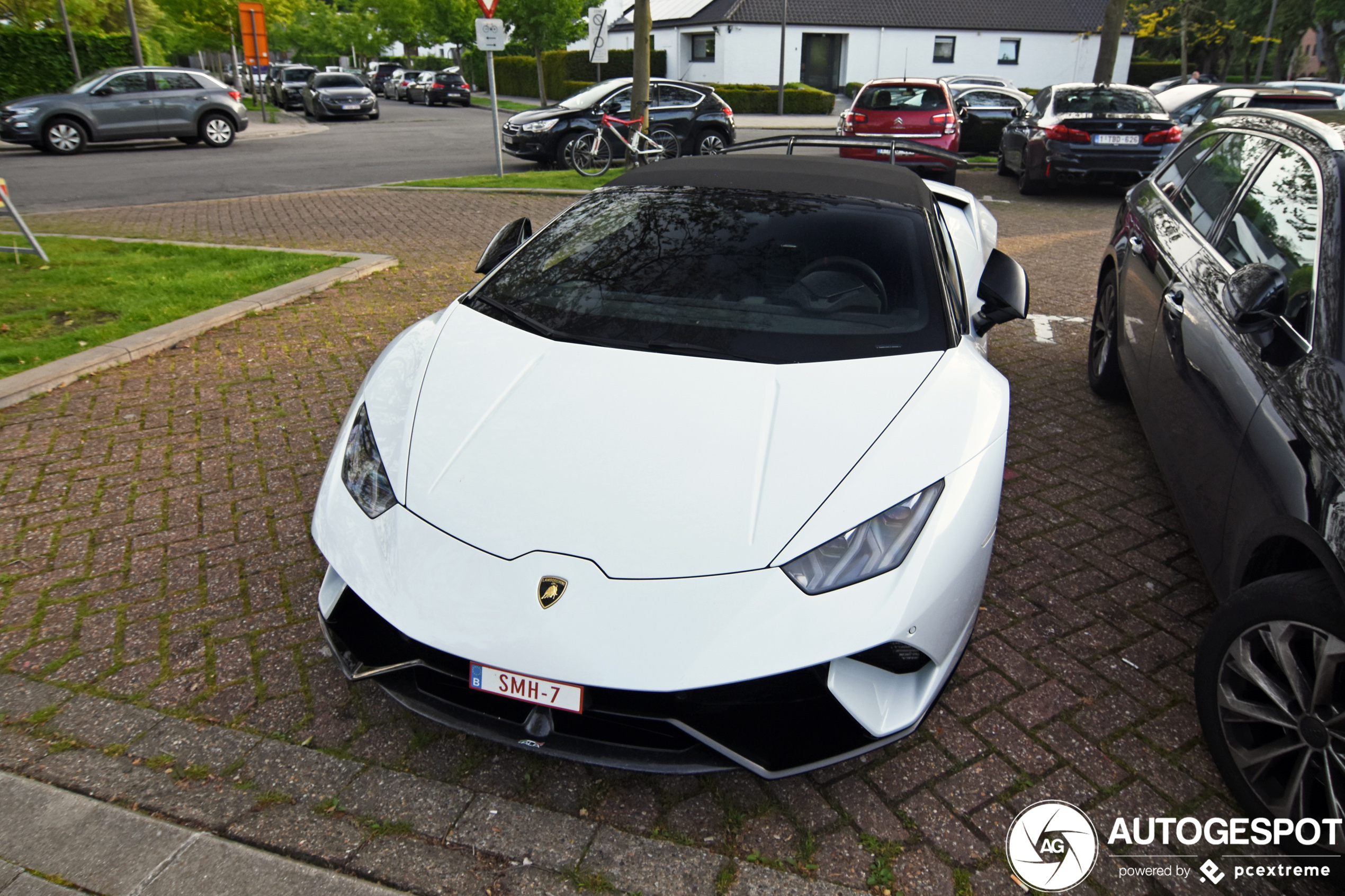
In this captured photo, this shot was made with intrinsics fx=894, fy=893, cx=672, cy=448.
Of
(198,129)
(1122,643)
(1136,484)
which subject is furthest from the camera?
(198,129)

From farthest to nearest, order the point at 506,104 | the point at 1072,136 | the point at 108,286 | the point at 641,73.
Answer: the point at 506,104
the point at 641,73
the point at 1072,136
the point at 108,286

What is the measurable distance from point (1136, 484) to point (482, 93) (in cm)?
5236

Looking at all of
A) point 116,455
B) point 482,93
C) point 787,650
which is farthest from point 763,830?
point 482,93

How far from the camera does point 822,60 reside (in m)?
42.5

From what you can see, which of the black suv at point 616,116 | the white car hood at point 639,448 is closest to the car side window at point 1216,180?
the white car hood at point 639,448

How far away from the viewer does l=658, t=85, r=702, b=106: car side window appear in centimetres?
1619

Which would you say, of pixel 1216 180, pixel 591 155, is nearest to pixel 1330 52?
pixel 591 155

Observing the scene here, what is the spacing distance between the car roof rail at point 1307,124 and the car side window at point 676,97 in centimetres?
1311

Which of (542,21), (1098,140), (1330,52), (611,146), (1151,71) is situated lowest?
(611,146)

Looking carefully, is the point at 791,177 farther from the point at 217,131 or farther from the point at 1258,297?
the point at 217,131

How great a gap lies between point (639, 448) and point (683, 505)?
0.26 m

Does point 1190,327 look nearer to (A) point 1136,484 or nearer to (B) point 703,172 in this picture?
(A) point 1136,484

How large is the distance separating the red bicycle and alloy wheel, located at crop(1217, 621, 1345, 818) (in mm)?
12271

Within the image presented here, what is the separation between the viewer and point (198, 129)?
1873 cm
